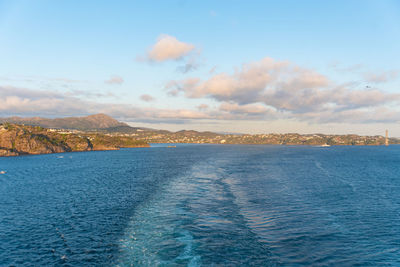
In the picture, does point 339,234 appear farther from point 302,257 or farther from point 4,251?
point 4,251

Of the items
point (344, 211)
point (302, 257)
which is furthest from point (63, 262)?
point (344, 211)

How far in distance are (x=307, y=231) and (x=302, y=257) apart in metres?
7.67

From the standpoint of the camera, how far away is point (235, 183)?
6538 cm

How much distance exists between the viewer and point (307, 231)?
102 ft

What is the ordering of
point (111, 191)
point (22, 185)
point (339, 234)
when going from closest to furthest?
point (339, 234) < point (111, 191) < point (22, 185)

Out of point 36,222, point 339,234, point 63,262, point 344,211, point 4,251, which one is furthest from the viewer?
point 344,211

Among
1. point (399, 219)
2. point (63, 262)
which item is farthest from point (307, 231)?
point (63, 262)

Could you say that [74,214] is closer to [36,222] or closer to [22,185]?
[36,222]

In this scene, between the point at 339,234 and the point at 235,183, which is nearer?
the point at 339,234

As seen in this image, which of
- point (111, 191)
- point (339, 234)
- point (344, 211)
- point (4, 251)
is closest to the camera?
point (4, 251)

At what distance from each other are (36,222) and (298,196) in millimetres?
46799

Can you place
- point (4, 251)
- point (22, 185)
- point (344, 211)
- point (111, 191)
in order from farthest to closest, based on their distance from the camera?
1. point (22, 185)
2. point (111, 191)
3. point (344, 211)
4. point (4, 251)

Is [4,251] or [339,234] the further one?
[339,234]

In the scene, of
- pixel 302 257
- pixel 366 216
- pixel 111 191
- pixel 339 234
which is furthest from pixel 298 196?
pixel 111 191
